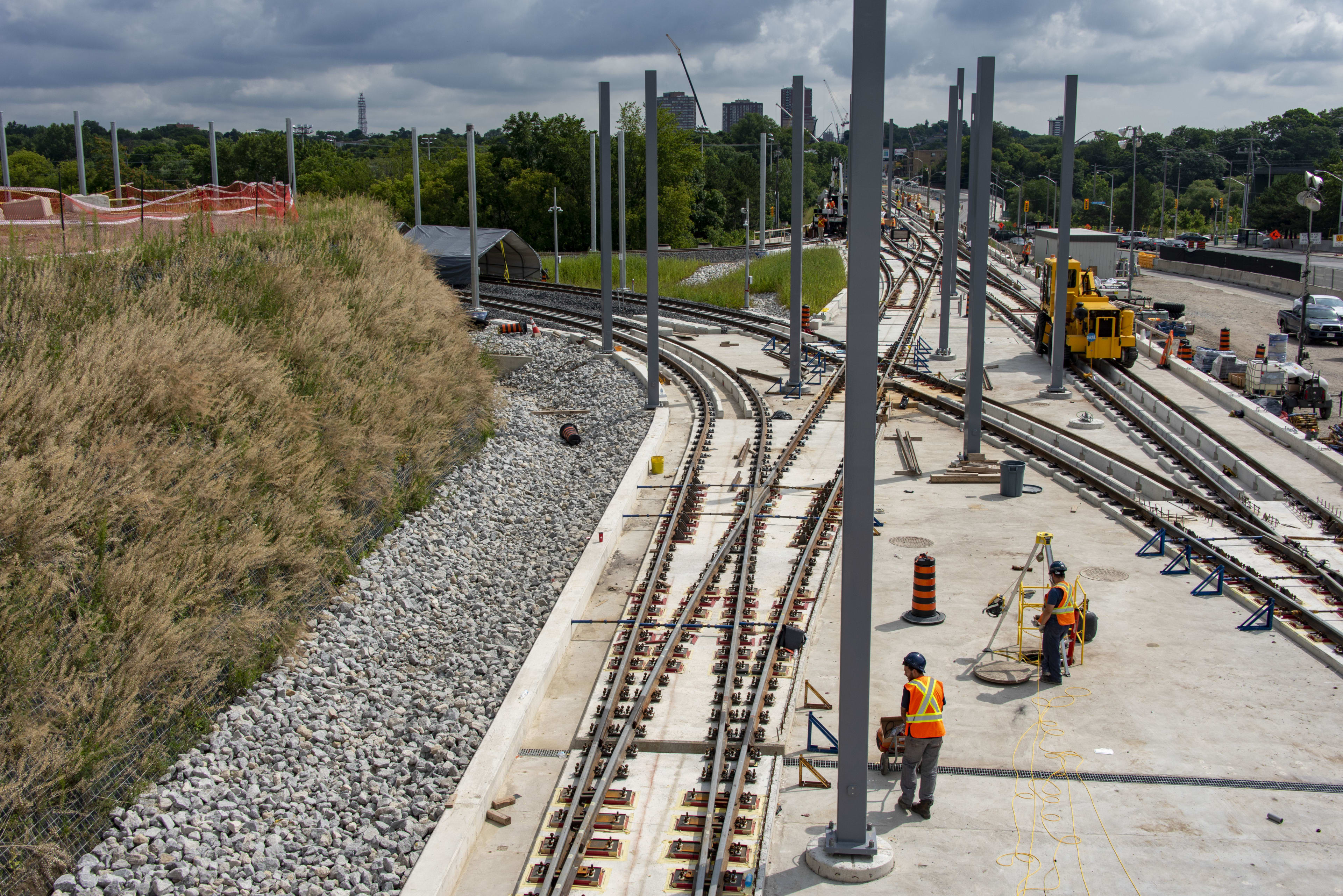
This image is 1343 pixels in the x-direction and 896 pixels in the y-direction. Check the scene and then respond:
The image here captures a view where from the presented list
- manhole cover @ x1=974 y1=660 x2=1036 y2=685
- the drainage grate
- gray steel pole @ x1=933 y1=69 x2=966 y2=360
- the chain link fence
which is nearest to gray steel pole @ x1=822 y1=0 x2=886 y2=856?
the drainage grate

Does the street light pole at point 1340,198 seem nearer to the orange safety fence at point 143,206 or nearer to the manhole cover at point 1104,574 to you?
the manhole cover at point 1104,574

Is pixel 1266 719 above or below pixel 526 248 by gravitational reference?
below

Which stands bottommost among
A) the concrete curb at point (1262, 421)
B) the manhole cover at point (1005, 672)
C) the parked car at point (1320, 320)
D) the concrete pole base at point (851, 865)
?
the concrete pole base at point (851, 865)

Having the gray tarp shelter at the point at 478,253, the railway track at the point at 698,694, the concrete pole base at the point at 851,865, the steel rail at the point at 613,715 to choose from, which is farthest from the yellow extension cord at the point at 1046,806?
the gray tarp shelter at the point at 478,253

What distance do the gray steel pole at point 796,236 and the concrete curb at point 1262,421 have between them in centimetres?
1030

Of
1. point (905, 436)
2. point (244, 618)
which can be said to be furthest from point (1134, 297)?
point (244, 618)

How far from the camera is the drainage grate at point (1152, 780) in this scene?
903 cm

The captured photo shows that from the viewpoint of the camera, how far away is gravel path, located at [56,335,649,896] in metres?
7.72

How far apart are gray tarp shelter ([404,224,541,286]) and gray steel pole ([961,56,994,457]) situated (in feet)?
68.0

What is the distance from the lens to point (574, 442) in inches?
870

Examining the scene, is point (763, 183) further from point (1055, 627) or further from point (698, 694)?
point (698, 694)

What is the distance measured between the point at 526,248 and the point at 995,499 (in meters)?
34.1

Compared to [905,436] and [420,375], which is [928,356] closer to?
[905,436]

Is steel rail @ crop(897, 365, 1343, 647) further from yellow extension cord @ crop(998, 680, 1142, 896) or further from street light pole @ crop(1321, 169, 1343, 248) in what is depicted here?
street light pole @ crop(1321, 169, 1343, 248)
